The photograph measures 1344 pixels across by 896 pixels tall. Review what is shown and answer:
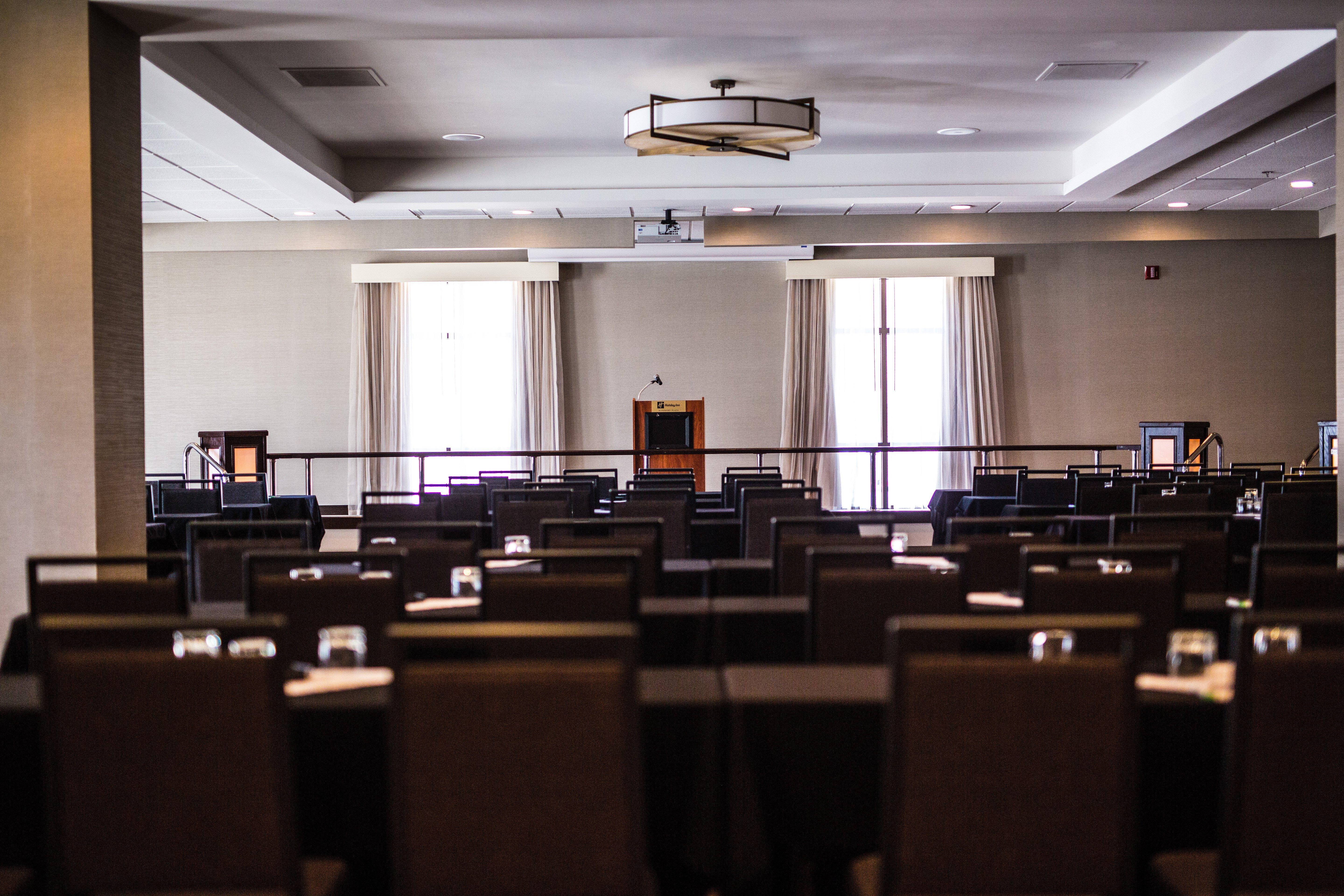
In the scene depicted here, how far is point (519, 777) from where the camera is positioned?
1.64 meters

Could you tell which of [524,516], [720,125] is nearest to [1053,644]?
[524,516]

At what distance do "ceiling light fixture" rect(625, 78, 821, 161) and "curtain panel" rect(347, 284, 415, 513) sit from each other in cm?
608

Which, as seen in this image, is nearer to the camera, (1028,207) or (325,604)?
(325,604)

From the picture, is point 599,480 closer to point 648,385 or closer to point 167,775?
point 648,385

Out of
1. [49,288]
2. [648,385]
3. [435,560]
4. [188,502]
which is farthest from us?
[648,385]

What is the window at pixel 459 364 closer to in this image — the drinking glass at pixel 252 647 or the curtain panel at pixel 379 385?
the curtain panel at pixel 379 385

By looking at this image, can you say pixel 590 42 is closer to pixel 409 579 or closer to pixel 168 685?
pixel 409 579

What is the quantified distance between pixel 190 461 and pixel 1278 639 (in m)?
13.2

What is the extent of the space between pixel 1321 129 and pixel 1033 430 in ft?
17.9

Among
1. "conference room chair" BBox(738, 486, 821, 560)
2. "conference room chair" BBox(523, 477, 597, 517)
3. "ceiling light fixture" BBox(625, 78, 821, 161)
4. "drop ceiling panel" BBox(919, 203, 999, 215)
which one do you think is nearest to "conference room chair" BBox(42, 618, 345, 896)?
"conference room chair" BBox(738, 486, 821, 560)

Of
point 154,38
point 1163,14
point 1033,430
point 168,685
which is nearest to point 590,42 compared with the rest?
point 154,38

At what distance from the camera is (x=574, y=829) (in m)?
1.65

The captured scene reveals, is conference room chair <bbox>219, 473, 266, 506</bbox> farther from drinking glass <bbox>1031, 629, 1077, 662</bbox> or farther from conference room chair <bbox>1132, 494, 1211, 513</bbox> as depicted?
drinking glass <bbox>1031, 629, 1077, 662</bbox>

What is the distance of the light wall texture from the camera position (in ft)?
45.4
